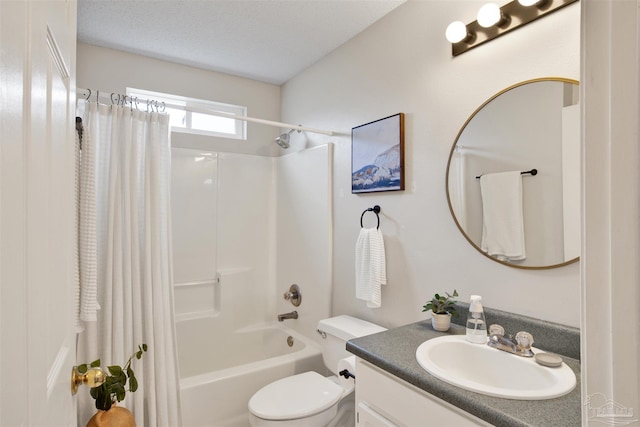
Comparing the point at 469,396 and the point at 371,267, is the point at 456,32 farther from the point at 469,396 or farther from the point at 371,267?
the point at 469,396

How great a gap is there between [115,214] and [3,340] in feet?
4.73

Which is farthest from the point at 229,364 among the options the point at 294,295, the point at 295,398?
the point at 295,398

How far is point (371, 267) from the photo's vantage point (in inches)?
74.4

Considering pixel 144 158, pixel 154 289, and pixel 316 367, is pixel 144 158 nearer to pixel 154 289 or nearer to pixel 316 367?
pixel 154 289

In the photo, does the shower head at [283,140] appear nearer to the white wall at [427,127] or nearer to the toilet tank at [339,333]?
the white wall at [427,127]

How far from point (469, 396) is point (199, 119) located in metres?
2.75

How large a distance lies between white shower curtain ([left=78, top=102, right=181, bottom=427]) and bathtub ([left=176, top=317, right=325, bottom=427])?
0.13 meters

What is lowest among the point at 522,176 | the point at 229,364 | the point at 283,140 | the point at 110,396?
the point at 229,364

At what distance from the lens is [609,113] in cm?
37

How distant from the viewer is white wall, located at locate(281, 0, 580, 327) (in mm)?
1269

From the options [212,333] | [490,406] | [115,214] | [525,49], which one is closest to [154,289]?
[115,214]

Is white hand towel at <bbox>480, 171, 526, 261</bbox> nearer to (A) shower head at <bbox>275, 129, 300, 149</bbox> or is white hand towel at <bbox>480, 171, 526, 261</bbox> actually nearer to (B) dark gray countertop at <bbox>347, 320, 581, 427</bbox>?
(B) dark gray countertop at <bbox>347, 320, 581, 427</bbox>

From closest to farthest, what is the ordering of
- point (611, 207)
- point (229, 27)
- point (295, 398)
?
point (611, 207) → point (295, 398) → point (229, 27)

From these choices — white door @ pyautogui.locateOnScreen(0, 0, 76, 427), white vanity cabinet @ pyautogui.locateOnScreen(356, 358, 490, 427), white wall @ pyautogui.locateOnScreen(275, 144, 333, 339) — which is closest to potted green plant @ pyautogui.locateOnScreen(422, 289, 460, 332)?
white vanity cabinet @ pyautogui.locateOnScreen(356, 358, 490, 427)
